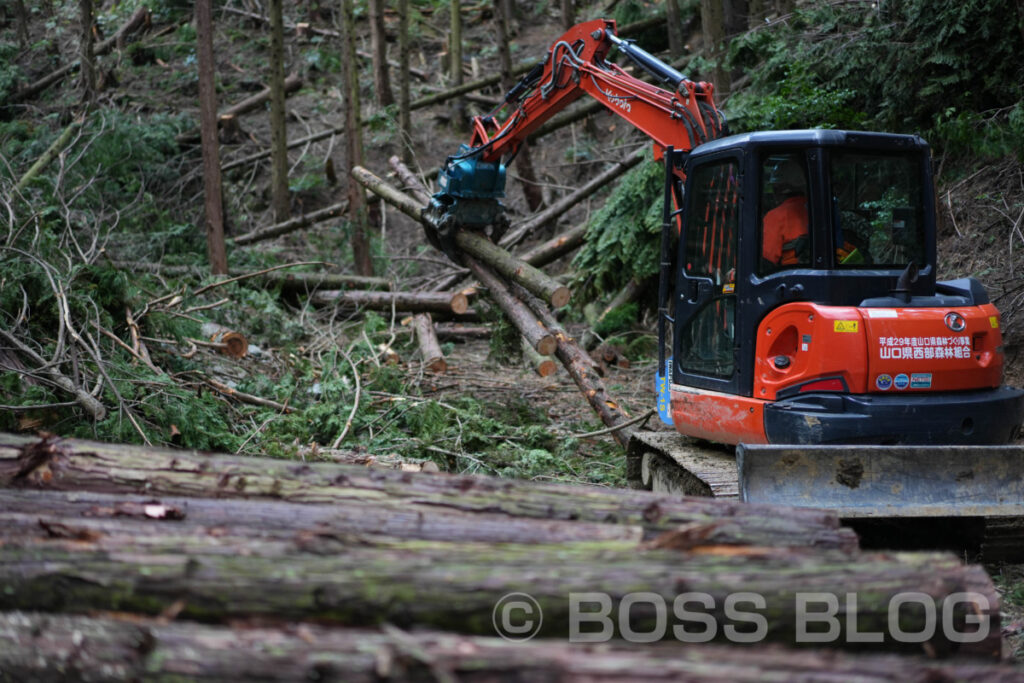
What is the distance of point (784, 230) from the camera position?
5055 millimetres

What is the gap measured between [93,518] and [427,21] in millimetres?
22157

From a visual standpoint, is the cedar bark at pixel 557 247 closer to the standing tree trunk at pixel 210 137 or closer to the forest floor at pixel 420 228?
the forest floor at pixel 420 228

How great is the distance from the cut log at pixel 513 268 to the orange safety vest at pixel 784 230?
2.40 metres

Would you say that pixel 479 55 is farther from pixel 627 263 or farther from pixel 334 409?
pixel 334 409

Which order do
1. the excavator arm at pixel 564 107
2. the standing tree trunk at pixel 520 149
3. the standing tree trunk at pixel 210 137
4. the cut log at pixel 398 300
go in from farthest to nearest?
the standing tree trunk at pixel 520 149 < the standing tree trunk at pixel 210 137 < the cut log at pixel 398 300 < the excavator arm at pixel 564 107

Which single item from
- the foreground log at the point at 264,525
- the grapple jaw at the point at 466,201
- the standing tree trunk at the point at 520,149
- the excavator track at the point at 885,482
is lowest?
the excavator track at the point at 885,482

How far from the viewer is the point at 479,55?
21.2 metres

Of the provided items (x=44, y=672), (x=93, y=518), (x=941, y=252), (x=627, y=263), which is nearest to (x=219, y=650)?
(x=44, y=672)

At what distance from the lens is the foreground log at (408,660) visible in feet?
7.22

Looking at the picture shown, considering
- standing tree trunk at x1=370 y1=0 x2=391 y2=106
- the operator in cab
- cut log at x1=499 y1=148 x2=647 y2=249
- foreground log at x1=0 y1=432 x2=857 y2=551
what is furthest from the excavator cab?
standing tree trunk at x1=370 y1=0 x2=391 y2=106

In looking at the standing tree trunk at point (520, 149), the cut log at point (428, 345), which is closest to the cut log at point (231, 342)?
the cut log at point (428, 345)
